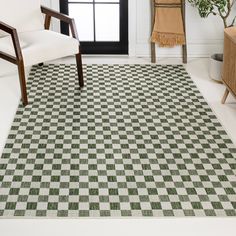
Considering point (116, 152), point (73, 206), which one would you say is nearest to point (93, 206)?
point (73, 206)

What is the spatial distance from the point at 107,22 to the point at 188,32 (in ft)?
2.37

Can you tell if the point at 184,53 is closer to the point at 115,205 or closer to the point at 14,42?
the point at 14,42

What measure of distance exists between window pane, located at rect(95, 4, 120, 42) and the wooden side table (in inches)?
56.2

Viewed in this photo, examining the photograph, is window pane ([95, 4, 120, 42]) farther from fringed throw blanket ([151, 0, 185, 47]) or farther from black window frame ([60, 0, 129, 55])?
fringed throw blanket ([151, 0, 185, 47])

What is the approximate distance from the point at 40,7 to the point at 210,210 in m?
2.35

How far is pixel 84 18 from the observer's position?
5.10 meters

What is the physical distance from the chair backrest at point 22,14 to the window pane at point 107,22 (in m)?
0.78

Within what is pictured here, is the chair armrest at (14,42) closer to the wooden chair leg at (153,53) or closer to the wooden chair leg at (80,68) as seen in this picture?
the wooden chair leg at (80,68)

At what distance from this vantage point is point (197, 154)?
11.0 ft

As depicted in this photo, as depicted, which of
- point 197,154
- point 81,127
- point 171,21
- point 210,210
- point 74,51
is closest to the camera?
point 210,210

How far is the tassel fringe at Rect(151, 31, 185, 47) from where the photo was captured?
4.96 meters

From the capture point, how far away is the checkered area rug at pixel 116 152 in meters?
2.84
